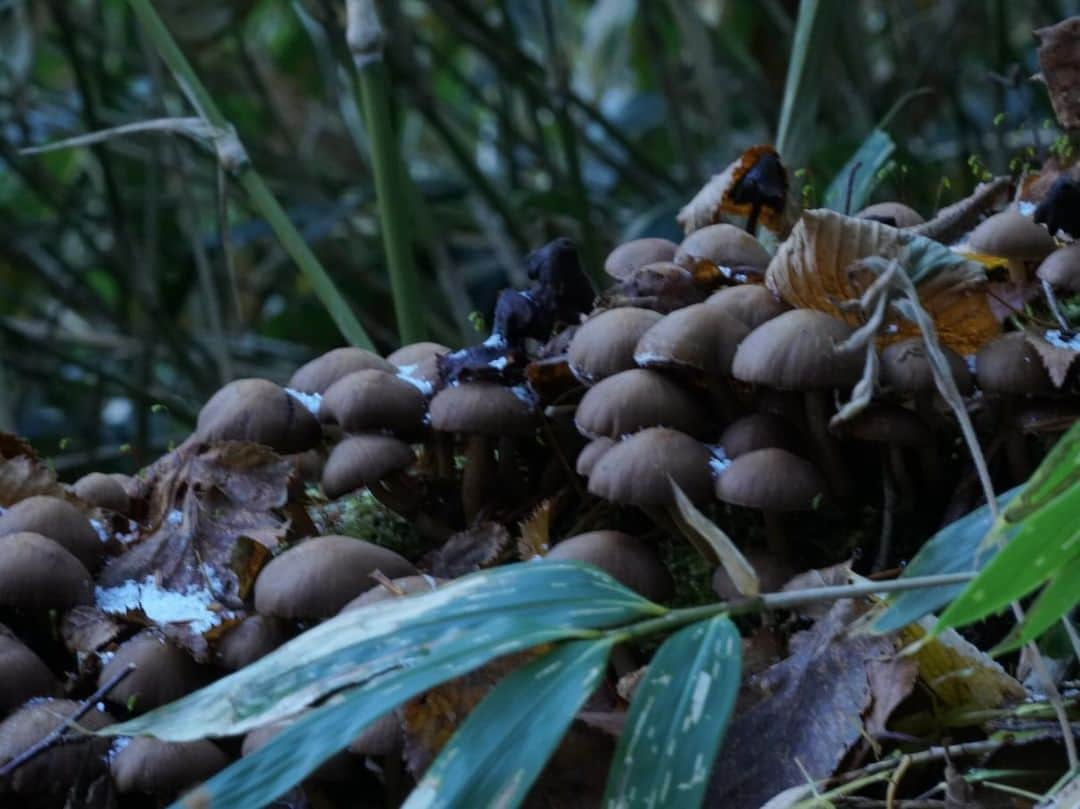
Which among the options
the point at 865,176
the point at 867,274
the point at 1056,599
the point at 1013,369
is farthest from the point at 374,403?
the point at 865,176

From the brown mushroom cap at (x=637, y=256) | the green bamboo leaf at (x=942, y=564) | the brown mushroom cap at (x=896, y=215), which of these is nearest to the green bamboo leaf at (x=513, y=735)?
the green bamboo leaf at (x=942, y=564)

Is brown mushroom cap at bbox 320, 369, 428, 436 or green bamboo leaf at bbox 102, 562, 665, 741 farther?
brown mushroom cap at bbox 320, 369, 428, 436

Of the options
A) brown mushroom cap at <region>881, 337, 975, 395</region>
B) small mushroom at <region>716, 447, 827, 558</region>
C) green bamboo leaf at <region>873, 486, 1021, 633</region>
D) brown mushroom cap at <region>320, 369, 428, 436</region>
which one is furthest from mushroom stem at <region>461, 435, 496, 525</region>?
green bamboo leaf at <region>873, 486, 1021, 633</region>

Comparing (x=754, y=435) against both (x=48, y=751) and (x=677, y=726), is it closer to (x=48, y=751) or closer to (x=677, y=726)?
(x=677, y=726)

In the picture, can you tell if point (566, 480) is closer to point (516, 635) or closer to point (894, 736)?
point (894, 736)

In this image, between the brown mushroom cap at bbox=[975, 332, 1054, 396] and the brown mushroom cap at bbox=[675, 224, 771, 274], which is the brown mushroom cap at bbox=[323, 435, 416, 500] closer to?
the brown mushroom cap at bbox=[675, 224, 771, 274]

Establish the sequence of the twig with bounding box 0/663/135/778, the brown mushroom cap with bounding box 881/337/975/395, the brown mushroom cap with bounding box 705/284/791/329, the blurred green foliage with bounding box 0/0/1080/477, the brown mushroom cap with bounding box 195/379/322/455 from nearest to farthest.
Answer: the twig with bounding box 0/663/135/778, the brown mushroom cap with bounding box 881/337/975/395, the brown mushroom cap with bounding box 705/284/791/329, the brown mushroom cap with bounding box 195/379/322/455, the blurred green foliage with bounding box 0/0/1080/477

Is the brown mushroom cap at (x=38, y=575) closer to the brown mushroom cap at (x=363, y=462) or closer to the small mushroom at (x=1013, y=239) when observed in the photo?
the brown mushroom cap at (x=363, y=462)
